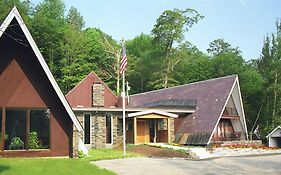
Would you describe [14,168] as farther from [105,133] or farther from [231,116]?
[231,116]

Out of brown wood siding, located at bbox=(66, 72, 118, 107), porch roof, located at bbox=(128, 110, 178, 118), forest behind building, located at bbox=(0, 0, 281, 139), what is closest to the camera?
porch roof, located at bbox=(128, 110, 178, 118)

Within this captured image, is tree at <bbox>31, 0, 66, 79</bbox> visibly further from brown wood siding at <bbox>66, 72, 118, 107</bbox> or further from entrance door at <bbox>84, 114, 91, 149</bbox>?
entrance door at <bbox>84, 114, 91, 149</bbox>

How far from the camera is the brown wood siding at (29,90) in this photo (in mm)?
16328

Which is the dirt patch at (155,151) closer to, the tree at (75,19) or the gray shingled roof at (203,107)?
the gray shingled roof at (203,107)

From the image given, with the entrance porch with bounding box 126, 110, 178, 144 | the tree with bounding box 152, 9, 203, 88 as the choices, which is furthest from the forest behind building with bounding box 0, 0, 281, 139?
the entrance porch with bounding box 126, 110, 178, 144

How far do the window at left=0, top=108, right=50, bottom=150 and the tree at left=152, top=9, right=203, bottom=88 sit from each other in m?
33.8

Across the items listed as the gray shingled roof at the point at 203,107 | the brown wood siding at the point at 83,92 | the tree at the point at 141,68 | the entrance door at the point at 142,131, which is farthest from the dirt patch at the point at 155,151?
the tree at the point at 141,68

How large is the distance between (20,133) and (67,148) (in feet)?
6.68

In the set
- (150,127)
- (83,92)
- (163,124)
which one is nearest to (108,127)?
(150,127)

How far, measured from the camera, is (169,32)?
1940 inches

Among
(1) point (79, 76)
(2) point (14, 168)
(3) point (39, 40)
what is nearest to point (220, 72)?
(1) point (79, 76)

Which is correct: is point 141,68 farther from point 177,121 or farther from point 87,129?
point 87,129

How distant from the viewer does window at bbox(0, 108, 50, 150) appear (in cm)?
1631

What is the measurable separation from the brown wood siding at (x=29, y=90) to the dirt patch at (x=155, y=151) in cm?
555
